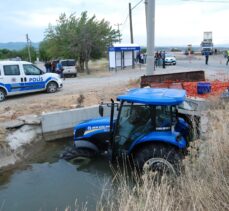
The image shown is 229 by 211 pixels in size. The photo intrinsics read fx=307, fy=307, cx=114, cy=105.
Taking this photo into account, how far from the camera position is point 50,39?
4153 centimetres

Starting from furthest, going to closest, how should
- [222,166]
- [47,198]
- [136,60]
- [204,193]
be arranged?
1. [136,60]
2. [47,198]
3. [222,166]
4. [204,193]

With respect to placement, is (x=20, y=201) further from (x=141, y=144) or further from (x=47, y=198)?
(x=141, y=144)

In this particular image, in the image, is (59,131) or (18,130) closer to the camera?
(18,130)

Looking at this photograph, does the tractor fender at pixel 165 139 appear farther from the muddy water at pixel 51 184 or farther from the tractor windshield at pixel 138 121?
the muddy water at pixel 51 184

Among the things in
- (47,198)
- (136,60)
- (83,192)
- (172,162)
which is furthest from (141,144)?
(136,60)

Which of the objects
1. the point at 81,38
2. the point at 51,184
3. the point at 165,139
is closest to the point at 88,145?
the point at 51,184

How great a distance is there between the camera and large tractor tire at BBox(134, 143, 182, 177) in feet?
21.9

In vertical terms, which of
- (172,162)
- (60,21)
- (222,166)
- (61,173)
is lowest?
(61,173)

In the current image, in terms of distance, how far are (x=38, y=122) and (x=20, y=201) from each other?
17.2 ft

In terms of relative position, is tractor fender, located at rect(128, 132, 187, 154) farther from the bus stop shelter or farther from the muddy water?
the bus stop shelter

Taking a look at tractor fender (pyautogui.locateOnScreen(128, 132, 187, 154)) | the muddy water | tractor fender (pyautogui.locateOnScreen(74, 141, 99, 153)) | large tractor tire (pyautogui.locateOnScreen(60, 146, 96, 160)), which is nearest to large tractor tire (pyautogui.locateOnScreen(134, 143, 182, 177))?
tractor fender (pyautogui.locateOnScreen(128, 132, 187, 154))

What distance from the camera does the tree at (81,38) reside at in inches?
1403

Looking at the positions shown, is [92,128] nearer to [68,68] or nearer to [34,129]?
[34,129]

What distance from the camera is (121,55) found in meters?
34.0
